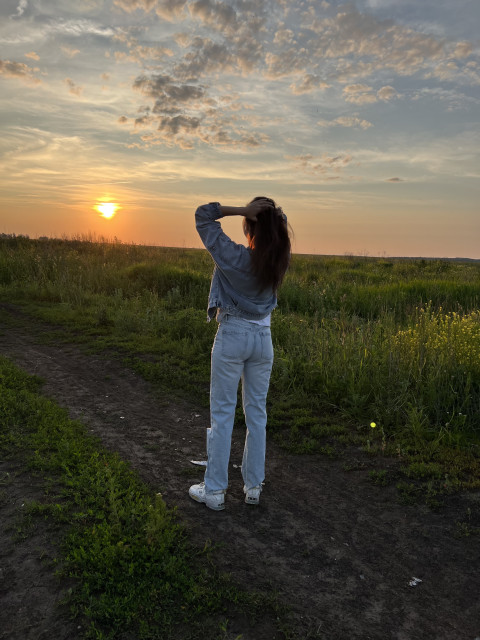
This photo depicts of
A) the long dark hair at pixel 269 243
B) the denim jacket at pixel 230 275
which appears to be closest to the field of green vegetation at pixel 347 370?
the denim jacket at pixel 230 275

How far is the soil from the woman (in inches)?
13.8

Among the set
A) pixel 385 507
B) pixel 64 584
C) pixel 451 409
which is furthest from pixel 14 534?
pixel 451 409

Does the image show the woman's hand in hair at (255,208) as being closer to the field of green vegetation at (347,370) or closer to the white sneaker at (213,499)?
the white sneaker at (213,499)

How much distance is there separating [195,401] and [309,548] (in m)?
3.34

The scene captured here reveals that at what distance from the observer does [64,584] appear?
2.99m

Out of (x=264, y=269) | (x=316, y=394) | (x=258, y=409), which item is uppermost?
(x=264, y=269)

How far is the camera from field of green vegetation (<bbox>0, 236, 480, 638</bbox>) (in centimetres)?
298

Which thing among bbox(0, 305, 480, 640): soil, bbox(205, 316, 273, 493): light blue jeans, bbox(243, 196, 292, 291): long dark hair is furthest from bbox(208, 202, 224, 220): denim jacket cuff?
bbox(0, 305, 480, 640): soil

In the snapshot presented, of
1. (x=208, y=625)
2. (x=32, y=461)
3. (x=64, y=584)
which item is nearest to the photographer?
(x=208, y=625)

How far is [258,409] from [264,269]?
45.5 inches

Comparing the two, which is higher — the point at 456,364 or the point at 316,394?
the point at 456,364

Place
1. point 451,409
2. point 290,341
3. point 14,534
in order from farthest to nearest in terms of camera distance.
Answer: point 290,341
point 451,409
point 14,534

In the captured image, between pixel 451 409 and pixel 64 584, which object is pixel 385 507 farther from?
pixel 64 584

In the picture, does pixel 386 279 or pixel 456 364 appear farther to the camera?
pixel 386 279
